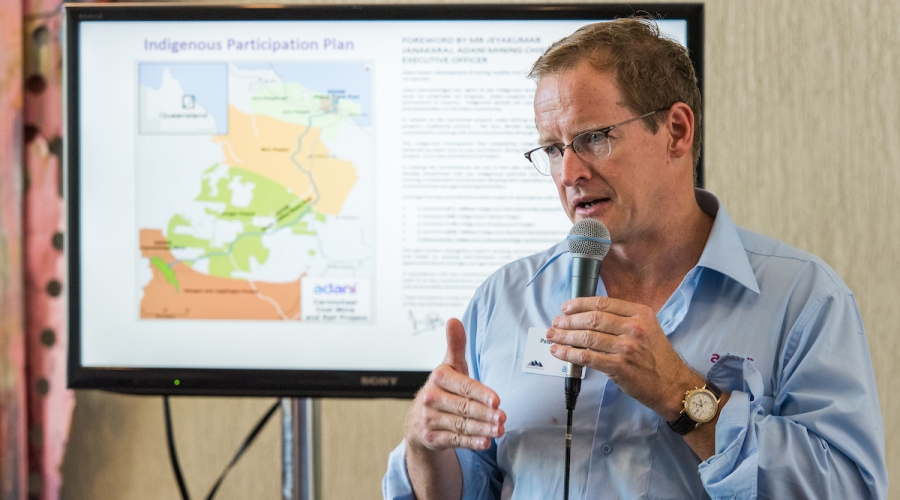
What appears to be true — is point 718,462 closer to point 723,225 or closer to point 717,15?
point 723,225

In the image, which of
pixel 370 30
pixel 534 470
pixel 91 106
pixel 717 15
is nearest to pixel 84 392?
pixel 91 106

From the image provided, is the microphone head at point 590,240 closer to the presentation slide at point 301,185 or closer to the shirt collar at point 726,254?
the shirt collar at point 726,254

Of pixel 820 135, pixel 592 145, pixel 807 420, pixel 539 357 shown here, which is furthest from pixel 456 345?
pixel 820 135

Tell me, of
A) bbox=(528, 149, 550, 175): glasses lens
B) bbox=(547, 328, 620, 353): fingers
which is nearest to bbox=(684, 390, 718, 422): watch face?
bbox=(547, 328, 620, 353): fingers

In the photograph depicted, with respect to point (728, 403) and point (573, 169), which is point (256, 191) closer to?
point (573, 169)

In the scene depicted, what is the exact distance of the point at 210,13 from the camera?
1.91 metres

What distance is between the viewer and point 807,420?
1133mm

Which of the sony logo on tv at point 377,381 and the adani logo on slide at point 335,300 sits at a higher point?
the adani logo on slide at point 335,300

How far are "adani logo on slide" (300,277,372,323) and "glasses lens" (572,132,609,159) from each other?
781 mm

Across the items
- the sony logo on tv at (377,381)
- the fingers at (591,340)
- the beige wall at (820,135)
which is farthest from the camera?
the beige wall at (820,135)

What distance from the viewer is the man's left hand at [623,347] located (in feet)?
3.50

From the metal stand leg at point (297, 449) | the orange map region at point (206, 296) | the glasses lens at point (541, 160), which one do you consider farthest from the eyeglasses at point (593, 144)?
the metal stand leg at point (297, 449)

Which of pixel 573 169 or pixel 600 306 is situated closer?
pixel 600 306

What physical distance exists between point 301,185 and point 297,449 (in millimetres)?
671
